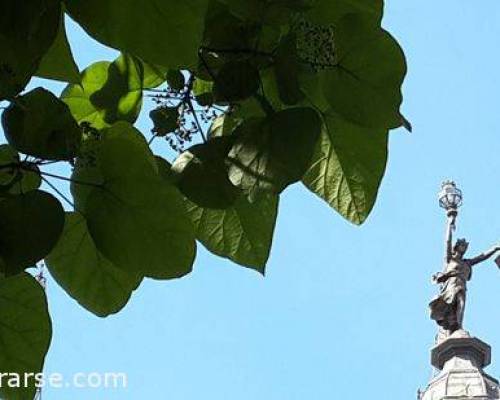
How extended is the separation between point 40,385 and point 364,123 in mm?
436

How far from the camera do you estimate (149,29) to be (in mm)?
1378

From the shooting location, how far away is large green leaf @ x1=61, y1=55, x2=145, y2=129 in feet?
5.28

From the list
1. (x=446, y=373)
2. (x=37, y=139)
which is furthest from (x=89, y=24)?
(x=446, y=373)

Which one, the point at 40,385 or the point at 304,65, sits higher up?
the point at 304,65

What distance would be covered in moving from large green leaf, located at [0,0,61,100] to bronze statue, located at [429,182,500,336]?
1721cm

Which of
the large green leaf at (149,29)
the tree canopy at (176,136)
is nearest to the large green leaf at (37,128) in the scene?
the tree canopy at (176,136)

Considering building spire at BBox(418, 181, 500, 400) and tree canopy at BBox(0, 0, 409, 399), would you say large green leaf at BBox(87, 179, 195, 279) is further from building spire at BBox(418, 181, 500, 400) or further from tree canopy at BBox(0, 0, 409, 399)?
building spire at BBox(418, 181, 500, 400)

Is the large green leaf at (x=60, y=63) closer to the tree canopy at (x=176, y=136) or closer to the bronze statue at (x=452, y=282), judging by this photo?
the tree canopy at (x=176, y=136)

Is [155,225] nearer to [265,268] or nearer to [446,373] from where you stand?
[265,268]

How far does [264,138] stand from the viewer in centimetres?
146

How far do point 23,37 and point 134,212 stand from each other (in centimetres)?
25

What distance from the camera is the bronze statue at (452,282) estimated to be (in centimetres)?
1859

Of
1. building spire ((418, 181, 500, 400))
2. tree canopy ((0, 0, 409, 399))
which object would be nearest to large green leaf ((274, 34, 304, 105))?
tree canopy ((0, 0, 409, 399))

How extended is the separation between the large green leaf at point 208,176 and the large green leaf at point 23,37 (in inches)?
8.7
